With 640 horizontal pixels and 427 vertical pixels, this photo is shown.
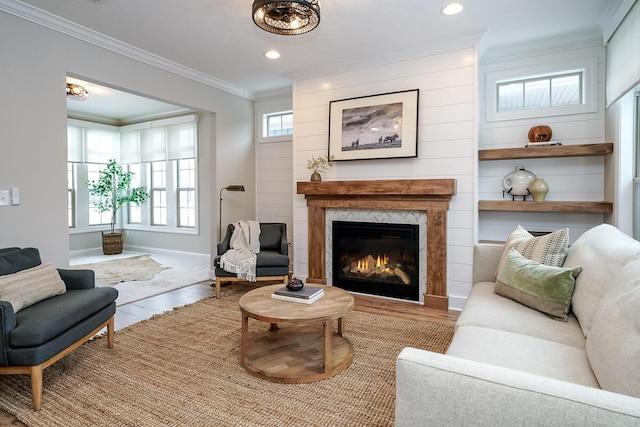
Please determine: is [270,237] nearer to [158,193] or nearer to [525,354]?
[525,354]

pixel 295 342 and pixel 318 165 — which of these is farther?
pixel 318 165

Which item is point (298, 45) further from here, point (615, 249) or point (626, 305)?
point (626, 305)

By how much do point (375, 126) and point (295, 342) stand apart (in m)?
2.51

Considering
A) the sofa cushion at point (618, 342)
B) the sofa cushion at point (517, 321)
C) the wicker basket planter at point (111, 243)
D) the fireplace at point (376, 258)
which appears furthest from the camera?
the wicker basket planter at point (111, 243)

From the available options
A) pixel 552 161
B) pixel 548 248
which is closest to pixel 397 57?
pixel 552 161

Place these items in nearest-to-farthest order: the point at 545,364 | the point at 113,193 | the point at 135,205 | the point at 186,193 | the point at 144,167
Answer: the point at 545,364
the point at 186,193
the point at 113,193
the point at 144,167
the point at 135,205

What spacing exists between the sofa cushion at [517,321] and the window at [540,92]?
2508mm

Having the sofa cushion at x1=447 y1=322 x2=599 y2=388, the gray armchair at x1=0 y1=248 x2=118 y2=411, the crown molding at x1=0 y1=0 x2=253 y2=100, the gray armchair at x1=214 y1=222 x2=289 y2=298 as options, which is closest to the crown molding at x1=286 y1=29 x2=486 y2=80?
the crown molding at x1=0 y1=0 x2=253 y2=100

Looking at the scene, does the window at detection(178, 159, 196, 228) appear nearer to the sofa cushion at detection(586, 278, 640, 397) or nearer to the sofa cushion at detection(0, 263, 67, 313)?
the sofa cushion at detection(0, 263, 67, 313)

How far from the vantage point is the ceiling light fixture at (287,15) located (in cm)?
239

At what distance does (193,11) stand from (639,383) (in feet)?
11.7

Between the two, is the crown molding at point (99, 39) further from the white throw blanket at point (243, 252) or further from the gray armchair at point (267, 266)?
the gray armchair at point (267, 266)

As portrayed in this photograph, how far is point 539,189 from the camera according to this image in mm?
3549

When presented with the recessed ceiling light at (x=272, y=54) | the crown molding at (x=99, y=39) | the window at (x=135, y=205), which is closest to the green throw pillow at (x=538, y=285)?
the recessed ceiling light at (x=272, y=54)
